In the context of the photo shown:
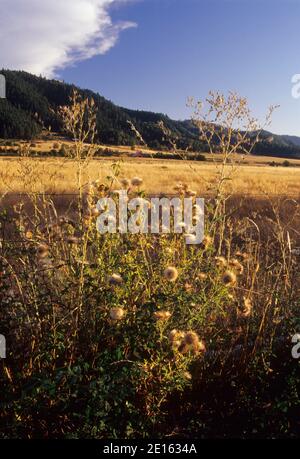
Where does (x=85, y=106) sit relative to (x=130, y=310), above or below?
above

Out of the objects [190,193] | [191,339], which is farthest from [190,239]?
[191,339]

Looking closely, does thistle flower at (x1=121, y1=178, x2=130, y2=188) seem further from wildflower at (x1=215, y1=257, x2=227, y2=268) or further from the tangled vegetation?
wildflower at (x1=215, y1=257, x2=227, y2=268)

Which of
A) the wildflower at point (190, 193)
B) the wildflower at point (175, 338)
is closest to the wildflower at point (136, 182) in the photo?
the wildflower at point (190, 193)

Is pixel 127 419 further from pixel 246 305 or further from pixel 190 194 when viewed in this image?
pixel 190 194

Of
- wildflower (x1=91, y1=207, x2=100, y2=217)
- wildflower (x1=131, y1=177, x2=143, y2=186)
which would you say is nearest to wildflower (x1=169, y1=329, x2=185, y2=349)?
wildflower (x1=91, y1=207, x2=100, y2=217)

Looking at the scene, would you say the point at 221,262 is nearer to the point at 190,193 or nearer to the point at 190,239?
the point at 190,239

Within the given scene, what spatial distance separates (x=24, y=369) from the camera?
3.06 metres

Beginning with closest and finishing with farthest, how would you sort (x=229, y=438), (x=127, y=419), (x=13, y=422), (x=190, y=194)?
(x=13, y=422) < (x=127, y=419) < (x=229, y=438) < (x=190, y=194)

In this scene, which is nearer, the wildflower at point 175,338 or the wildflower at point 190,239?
the wildflower at point 175,338

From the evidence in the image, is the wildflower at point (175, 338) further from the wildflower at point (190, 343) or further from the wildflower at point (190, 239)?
the wildflower at point (190, 239)

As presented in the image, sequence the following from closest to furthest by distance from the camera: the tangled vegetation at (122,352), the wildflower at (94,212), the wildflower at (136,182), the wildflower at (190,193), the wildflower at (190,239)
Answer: the tangled vegetation at (122,352)
the wildflower at (94,212)
the wildflower at (136,182)
the wildflower at (190,239)
the wildflower at (190,193)
